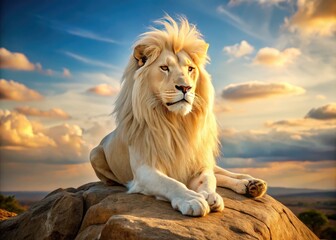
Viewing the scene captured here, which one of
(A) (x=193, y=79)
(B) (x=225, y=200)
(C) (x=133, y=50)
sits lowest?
(B) (x=225, y=200)

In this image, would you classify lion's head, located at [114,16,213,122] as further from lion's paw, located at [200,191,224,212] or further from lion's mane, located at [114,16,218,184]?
lion's paw, located at [200,191,224,212]

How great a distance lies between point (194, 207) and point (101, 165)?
101 inches

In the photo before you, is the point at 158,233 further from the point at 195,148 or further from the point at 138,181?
the point at 195,148

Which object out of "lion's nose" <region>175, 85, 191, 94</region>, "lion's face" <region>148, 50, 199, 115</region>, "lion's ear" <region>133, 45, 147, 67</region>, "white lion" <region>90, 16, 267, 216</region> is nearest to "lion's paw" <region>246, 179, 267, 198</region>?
"white lion" <region>90, 16, 267, 216</region>

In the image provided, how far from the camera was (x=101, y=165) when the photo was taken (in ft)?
22.8

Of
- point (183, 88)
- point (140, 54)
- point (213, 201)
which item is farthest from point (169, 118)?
point (213, 201)

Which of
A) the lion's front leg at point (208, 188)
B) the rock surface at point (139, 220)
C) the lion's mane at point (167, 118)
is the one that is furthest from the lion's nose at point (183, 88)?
the rock surface at point (139, 220)

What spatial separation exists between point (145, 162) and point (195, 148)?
0.72 m

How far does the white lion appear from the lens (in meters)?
5.42

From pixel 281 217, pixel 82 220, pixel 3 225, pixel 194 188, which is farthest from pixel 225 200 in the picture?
pixel 3 225

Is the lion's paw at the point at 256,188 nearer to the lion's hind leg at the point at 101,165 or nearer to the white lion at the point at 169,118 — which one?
the white lion at the point at 169,118

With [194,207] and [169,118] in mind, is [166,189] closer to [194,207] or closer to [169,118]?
[194,207]

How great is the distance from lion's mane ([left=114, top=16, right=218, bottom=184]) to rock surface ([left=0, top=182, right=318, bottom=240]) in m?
0.59

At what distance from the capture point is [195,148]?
5949mm
